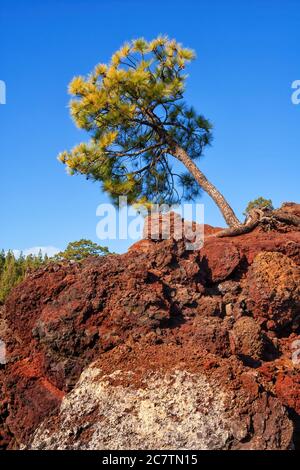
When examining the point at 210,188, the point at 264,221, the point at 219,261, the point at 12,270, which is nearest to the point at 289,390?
the point at 219,261

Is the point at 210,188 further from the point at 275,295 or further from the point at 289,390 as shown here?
the point at 289,390

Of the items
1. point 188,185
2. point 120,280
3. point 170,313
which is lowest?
point 170,313

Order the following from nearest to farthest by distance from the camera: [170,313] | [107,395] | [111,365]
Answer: [107,395]
[111,365]
[170,313]

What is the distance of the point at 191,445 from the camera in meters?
3.16

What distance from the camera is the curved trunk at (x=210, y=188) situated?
11.3 meters

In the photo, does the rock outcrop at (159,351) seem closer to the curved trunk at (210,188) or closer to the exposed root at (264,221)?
the exposed root at (264,221)

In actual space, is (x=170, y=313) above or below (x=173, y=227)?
below

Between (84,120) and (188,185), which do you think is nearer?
(84,120)

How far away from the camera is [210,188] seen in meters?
12.3

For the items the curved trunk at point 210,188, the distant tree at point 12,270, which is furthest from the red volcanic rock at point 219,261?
the distant tree at point 12,270

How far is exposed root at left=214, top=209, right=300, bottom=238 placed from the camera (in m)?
7.10
